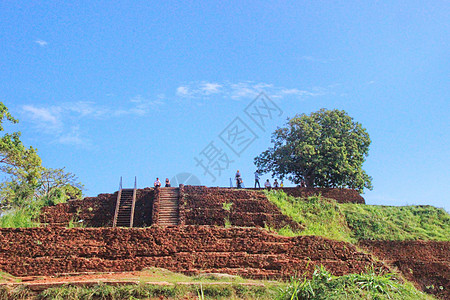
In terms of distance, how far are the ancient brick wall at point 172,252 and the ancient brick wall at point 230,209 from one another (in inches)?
141

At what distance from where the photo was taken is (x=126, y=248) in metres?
12.2

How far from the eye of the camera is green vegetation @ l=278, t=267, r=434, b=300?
9352 millimetres

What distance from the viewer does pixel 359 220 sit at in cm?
1920

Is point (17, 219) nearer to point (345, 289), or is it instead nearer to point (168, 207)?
point (168, 207)

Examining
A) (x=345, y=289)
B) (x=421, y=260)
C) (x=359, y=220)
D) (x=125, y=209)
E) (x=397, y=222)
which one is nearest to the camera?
(x=345, y=289)

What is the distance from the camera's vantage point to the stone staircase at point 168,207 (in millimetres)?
16878

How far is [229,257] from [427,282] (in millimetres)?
8219

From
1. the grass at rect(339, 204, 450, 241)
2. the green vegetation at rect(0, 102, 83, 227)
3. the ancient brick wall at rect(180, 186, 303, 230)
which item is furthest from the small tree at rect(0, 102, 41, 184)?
the grass at rect(339, 204, 450, 241)

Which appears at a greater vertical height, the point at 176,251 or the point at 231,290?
the point at 176,251

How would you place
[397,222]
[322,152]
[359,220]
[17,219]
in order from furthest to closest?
1. [322,152]
2. [397,222]
3. [359,220]
4. [17,219]

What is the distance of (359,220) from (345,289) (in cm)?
1023

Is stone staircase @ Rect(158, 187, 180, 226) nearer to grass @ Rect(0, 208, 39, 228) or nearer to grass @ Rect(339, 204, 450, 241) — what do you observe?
grass @ Rect(0, 208, 39, 228)

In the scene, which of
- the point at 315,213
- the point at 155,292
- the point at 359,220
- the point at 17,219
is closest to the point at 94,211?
the point at 17,219

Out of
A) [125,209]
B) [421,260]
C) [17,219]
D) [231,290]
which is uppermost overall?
[125,209]
